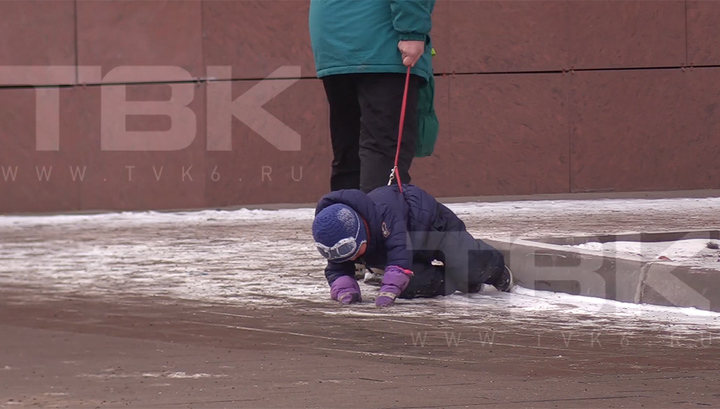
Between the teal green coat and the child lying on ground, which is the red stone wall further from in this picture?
the child lying on ground

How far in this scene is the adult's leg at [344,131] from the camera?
19.4ft

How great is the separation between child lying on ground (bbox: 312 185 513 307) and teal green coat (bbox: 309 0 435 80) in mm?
626

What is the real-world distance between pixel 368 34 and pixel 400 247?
111 cm

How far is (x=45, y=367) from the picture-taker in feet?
13.3

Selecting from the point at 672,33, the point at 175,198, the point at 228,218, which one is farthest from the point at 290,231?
the point at 672,33

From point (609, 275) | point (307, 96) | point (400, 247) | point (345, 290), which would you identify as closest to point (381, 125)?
point (400, 247)

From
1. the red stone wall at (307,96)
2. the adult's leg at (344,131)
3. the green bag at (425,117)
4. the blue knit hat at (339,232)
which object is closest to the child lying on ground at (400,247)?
the blue knit hat at (339,232)

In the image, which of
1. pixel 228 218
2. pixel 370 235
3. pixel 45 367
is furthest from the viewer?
pixel 228 218

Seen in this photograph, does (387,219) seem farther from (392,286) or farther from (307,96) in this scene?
(307,96)

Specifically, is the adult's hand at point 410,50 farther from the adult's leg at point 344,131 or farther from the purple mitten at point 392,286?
the purple mitten at point 392,286

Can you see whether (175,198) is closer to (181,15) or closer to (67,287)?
(181,15)

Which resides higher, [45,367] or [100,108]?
[100,108]

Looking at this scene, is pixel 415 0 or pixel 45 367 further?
pixel 415 0

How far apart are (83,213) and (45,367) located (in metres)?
6.01
